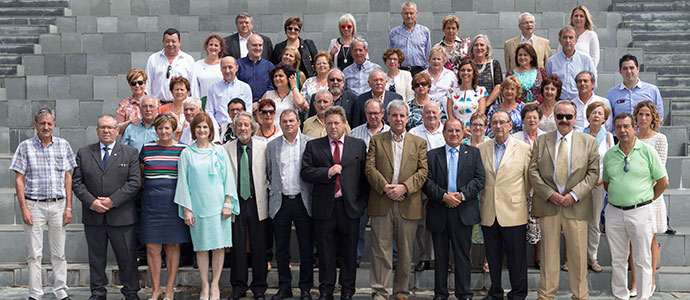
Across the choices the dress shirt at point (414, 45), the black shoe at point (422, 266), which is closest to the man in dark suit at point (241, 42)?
the dress shirt at point (414, 45)

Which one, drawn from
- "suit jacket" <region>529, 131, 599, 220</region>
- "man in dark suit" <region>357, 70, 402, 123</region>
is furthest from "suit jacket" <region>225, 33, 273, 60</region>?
"suit jacket" <region>529, 131, 599, 220</region>

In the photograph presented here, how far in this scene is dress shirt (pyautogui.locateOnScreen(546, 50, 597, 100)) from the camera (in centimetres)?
919

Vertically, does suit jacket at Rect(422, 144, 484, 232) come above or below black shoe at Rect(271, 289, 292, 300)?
above

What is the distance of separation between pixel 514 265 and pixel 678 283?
74.2 inches

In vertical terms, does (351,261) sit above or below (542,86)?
below

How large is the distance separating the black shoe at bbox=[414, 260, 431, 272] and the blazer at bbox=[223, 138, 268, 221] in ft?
5.73

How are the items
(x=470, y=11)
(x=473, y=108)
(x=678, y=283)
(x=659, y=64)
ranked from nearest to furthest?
1. (x=678, y=283)
2. (x=473, y=108)
3. (x=659, y=64)
4. (x=470, y=11)

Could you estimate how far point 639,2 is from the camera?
13.2 metres

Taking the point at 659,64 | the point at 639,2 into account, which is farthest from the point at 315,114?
the point at 639,2

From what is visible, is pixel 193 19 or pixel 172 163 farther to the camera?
pixel 193 19

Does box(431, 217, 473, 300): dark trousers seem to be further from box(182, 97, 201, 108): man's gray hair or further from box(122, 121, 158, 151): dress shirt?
box(122, 121, 158, 151): dress shirt

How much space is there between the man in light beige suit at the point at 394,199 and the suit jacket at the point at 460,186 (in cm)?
12

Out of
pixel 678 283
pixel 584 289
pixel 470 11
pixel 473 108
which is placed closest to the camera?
pixel 584 289

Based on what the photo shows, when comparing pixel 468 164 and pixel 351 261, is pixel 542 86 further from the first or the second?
pixel 351 261
